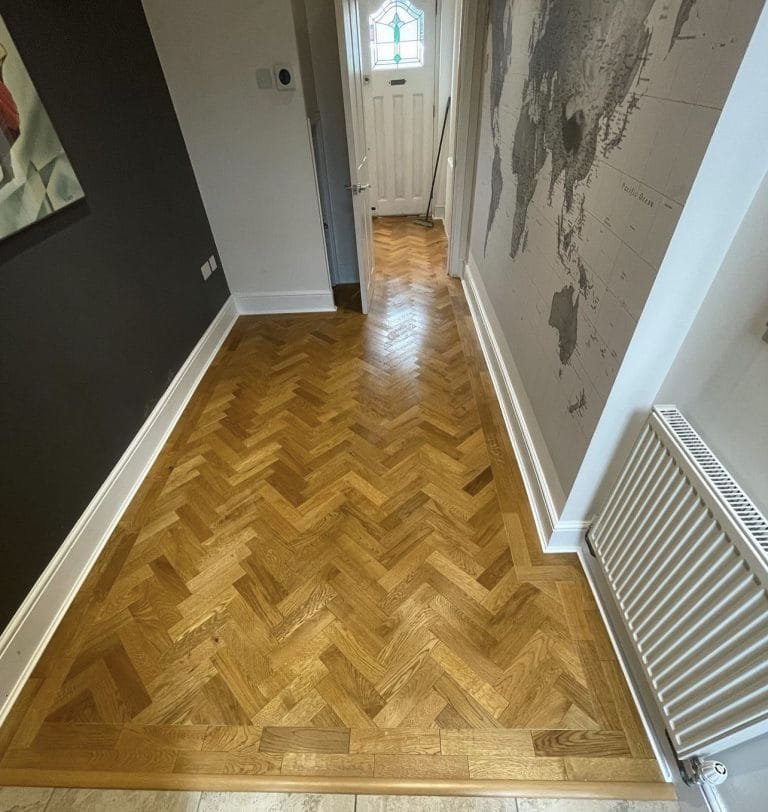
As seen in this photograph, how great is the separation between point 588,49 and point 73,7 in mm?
1943

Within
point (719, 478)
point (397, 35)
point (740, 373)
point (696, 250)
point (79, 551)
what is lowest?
point (79, 551)

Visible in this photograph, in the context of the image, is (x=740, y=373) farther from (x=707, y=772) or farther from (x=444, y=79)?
(x=444, y=79)

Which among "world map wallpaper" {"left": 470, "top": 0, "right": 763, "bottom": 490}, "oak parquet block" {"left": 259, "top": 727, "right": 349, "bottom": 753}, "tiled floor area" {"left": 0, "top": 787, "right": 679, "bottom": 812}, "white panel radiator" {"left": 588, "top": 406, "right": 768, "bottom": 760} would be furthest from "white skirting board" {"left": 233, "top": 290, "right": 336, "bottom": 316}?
"tiled floor area" {"left": 0, "top": 787, "right": 679, "bottom": 812}

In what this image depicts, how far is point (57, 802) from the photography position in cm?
111

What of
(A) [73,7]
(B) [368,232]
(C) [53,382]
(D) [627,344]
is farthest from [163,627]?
(B) [368,232]

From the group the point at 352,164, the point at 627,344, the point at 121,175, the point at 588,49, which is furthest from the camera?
the point at 352,164

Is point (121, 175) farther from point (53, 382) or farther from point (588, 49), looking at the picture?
point (588, 49)

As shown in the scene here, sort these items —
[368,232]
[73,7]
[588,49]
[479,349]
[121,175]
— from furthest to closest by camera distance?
[368,232] < [479,349] < [121,175] < [73,7] < [588,49]

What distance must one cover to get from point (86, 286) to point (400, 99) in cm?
377

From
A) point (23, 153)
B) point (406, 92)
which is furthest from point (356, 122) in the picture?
point (406, 92)

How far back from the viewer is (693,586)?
0.91 m

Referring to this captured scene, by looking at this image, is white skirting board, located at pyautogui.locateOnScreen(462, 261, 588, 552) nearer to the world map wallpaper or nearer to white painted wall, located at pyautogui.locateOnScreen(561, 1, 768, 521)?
the world map wallpaper

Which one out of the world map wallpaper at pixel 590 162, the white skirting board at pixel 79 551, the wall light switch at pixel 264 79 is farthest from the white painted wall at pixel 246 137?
the world map wallpaper at pixel 590 162

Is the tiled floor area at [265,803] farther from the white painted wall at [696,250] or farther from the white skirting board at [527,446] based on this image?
the white painted wall at [696,250]
